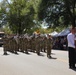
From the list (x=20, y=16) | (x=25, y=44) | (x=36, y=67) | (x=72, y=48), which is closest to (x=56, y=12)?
(x=25, y=44)

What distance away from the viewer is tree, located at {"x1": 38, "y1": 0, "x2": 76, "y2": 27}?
47000 mm

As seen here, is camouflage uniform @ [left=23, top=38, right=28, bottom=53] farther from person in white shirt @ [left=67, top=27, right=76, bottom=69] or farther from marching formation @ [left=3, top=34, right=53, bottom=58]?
person in white shirt @ [left=67, top=27, right=76, bottom=69]

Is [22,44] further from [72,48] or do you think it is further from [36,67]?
[72,48]

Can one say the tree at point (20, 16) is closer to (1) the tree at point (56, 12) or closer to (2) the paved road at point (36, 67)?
(1) the tree at point (56, 12)

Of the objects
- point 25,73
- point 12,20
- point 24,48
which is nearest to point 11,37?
point 24,48

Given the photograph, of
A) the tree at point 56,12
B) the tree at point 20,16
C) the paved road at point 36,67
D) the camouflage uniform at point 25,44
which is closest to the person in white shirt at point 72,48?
the paved road at point 36,67

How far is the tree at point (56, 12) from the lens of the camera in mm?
47000

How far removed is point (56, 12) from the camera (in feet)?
159

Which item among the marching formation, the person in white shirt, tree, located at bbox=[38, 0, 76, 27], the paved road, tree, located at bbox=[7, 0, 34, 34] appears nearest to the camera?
the paved road

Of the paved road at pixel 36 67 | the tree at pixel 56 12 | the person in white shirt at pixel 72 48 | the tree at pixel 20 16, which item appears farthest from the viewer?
the tree at pixel 20 16

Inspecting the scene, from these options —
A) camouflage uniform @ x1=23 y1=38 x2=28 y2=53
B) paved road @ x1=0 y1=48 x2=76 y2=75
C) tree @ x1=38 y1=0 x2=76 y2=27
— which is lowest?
paved road @ x1=0 y1=48 x2=76 y2=75

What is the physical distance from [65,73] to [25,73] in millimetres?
1510

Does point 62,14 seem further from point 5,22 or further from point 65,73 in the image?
point 65,73

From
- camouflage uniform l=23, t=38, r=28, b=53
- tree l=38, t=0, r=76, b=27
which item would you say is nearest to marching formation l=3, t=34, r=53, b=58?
camouflage uniform l=23, t=38, r=28, b=53
